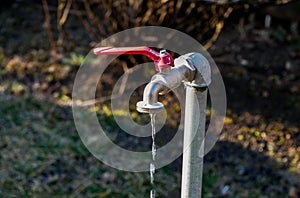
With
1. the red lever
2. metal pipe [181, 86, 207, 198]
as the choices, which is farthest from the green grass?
the red lever

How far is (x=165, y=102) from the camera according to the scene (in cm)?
342

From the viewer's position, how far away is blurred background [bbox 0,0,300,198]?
280cm

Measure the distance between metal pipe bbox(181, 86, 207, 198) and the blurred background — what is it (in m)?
1.11

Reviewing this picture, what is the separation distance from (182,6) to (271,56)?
956 millimetres

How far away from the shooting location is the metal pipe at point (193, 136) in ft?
5.10

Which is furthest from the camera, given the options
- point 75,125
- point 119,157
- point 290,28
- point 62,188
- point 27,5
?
point 27,5

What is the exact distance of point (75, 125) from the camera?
128 inches

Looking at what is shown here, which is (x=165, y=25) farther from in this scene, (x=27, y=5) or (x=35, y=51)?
(x=27, y=5)

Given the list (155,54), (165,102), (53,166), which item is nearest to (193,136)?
(155,54)

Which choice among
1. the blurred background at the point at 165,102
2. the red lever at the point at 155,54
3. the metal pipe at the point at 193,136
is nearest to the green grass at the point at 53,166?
the blurred background at the point at 165,102

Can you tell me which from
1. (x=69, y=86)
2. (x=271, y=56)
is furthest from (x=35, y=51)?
(x=271, y=56)

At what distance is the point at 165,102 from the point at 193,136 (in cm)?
184

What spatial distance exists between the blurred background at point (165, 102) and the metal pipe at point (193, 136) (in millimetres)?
1109

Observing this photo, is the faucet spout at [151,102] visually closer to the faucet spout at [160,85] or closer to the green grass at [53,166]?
the faucet spout at [160,85]
